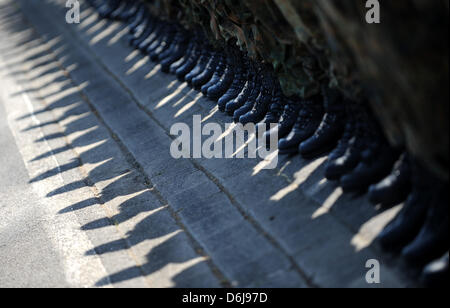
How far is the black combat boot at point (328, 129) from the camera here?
576cm

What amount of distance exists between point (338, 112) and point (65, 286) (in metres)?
2.33

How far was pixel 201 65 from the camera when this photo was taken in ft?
28.9

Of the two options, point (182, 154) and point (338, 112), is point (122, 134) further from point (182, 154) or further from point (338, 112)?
point (338, 112)

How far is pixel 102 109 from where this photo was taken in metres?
9.13

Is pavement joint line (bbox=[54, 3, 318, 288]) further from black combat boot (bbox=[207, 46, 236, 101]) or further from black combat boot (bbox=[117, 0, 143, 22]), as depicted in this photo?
black combat boot (bbox=[117, 0, 143, 22])

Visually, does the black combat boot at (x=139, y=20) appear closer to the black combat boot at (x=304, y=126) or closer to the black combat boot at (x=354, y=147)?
the black combat boot at (x=304, y=126)

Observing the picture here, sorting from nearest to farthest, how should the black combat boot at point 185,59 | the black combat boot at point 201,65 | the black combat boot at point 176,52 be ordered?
1. the black combat boot at point 201,65
2. the black combat boot at point 185,59
3. the black combat boot at point 176,52

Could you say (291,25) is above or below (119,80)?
above

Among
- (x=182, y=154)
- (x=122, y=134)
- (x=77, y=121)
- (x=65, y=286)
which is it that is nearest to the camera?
(x=65, y=286)

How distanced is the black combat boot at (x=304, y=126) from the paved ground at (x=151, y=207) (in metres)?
0.13

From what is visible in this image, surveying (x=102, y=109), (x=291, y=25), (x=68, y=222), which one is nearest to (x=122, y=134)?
(x=102, y=109)

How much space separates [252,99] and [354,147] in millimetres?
2068

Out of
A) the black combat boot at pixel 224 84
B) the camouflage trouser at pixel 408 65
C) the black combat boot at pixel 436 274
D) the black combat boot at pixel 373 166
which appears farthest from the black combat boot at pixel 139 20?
the black combat boot at pixel 436 274

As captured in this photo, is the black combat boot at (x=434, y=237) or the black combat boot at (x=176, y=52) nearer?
the black combat boot at (x=434, y=237)
